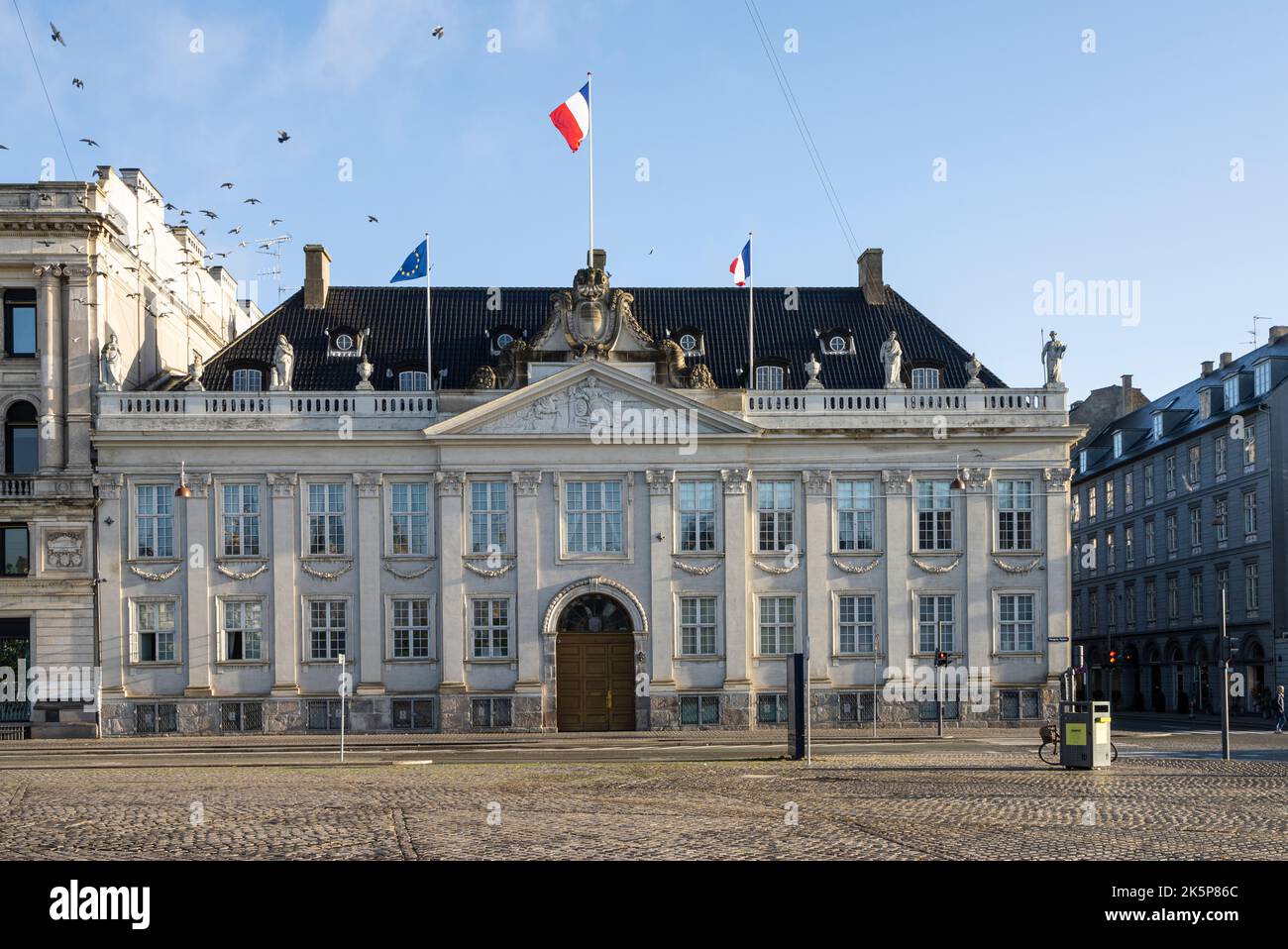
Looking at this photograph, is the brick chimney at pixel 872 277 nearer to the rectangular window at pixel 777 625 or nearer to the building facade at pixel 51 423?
the rectangular window at pixel 777 625

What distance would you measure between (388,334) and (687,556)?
48.5 feet

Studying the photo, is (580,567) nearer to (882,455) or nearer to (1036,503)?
(882,455)

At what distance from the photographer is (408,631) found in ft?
173

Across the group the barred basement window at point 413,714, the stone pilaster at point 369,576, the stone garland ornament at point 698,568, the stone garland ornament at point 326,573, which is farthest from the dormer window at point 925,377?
the stone garland ornament at point 326,573

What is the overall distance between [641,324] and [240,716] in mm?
21133

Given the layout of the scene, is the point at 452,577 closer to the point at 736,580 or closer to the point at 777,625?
the point at 736,580

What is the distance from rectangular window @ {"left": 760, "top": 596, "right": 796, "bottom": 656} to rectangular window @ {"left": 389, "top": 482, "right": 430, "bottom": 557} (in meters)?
12.2

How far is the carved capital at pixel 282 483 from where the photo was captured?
52406mm

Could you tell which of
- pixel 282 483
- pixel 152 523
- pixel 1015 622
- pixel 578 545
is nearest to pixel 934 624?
pixel 1015 622

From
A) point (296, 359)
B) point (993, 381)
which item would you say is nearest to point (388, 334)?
point (296, 359)
